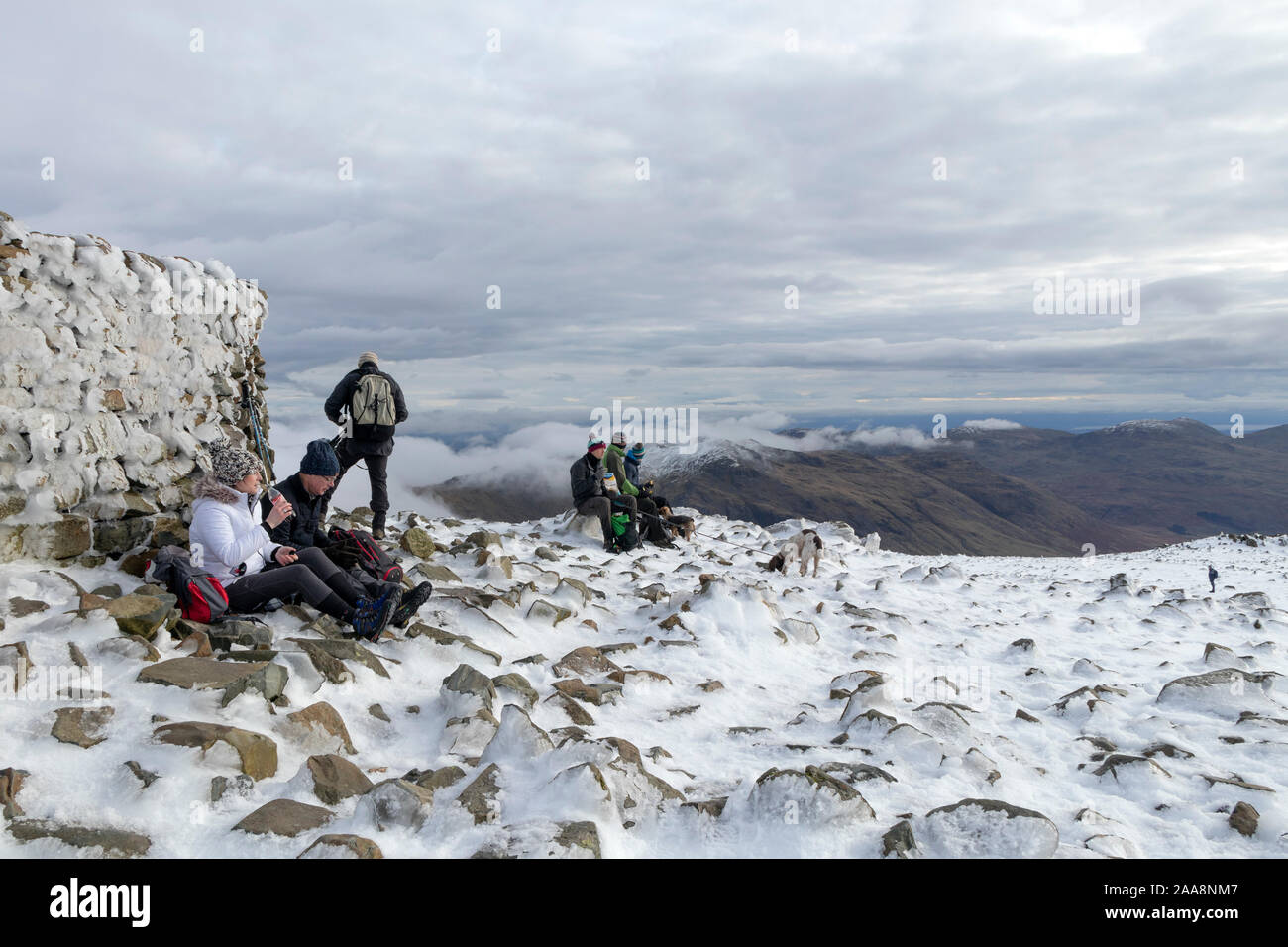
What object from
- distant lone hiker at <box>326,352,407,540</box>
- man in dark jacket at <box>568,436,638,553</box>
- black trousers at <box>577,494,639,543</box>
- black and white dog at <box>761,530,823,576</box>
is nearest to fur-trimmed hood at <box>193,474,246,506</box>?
distant lone hiker at <box>326,352,407,540</box>

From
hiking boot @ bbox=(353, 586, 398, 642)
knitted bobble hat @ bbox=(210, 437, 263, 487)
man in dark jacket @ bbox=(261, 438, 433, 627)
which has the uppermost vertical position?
knitted bobble hat @ bbox=(210, 437, 263, 487)

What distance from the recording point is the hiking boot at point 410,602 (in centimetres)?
891

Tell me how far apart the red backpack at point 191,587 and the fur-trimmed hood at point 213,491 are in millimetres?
798

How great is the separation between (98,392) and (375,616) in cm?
469

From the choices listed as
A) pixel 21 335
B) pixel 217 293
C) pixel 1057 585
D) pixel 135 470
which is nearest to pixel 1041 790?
pixel 135 470

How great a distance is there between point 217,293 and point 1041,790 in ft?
42.5

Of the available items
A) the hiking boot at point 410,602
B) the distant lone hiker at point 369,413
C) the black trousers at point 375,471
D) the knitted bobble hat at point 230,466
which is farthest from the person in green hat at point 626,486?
the knitted bobble hat at point 230,466

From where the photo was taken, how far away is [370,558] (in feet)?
32.8

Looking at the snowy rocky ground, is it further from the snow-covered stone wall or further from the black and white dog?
the black and white dog

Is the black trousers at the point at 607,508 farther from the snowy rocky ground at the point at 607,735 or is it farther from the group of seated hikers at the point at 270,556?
the group of seated hikers at the point at 270,556

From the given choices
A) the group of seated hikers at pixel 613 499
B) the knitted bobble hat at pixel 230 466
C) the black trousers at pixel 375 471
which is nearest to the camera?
the knitted bobble hat at pixel 230 466

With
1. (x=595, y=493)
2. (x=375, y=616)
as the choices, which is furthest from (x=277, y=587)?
(x=595, y=493)

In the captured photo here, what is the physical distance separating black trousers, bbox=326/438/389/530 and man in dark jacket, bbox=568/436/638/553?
550cm

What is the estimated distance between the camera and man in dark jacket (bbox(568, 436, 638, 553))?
1883 cm
